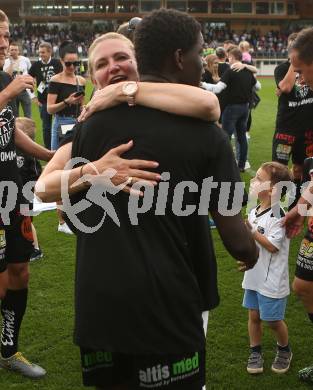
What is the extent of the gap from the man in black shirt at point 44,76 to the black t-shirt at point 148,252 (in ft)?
30.6

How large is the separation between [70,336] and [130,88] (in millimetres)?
2916

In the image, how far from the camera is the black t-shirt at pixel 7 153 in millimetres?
3631

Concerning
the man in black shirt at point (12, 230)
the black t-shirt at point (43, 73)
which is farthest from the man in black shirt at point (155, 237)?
the black t-shirt at point (43, 73)

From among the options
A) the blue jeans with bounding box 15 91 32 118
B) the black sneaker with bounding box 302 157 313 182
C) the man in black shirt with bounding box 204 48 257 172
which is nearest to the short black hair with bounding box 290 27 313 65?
the black sneaker with bounding box 302 157 313 182

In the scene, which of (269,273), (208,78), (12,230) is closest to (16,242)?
(12,230)

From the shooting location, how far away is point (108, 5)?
49844 mm

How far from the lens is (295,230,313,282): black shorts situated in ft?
11.7

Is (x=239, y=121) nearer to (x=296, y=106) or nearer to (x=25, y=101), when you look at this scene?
(x=296, y=106)

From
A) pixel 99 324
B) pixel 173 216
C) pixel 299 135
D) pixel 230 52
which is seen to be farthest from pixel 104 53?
pixel 230 52

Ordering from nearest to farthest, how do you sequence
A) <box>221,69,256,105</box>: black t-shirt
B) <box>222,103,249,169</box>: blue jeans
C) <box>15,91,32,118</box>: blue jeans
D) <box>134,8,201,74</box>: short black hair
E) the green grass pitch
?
1. <box>134,8,201,74</box>: short black hair
2. the green grass pitch
3. <box>221,69,256,105</box>: black t-shirt
4. <box>222,103,249,169</box>: blue jeans
5. <box>15,91,32,118</box>: blue jeans

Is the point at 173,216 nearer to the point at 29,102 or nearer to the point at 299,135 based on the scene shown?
the point at 299,135

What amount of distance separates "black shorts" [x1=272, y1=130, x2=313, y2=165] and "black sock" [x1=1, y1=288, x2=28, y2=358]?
13.5 ft

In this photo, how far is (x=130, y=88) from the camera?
1.97 meters

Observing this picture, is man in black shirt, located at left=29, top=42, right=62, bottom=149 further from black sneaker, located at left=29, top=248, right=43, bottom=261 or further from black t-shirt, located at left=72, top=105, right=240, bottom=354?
black t-shirt, located at left=72, top=105, right=240, bottom=354
